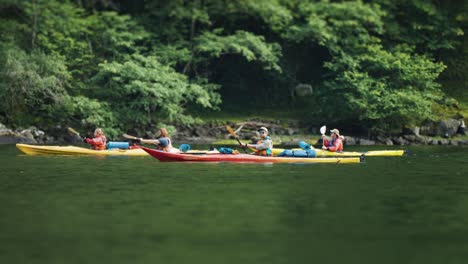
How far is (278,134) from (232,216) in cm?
2786

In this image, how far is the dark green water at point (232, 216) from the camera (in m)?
8.83

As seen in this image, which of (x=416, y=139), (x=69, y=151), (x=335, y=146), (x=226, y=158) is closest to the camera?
(x=226, y=158)

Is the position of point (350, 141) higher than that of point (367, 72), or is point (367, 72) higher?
point (367, 72)

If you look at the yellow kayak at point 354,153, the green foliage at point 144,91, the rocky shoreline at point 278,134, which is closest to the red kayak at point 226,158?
the yellow kayak at point 354,153

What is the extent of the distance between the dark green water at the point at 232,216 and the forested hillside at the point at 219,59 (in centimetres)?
1808

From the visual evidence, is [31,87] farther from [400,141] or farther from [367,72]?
Result: [400,141]

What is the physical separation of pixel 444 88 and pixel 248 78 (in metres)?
10.4

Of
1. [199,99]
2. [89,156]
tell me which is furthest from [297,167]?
[199,99]

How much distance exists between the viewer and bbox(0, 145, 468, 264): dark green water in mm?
8828

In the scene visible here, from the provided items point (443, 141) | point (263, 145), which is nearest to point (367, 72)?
point (443, 141)

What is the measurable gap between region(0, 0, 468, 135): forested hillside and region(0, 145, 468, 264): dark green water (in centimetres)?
1808

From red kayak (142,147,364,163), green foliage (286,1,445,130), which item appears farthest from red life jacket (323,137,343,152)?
green foliage (286,1,445,130)

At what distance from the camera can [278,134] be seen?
3909 centimetres

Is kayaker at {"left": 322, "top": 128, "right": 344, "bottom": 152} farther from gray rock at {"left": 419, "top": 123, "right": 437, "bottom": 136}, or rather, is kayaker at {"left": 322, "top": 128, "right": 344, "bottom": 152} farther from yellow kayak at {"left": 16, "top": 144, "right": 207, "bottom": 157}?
gray rock at {"left": 419, "top": 123, "right": 437, "bottom": 136}
